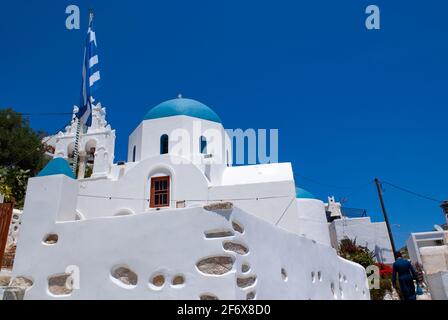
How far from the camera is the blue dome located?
17750mm

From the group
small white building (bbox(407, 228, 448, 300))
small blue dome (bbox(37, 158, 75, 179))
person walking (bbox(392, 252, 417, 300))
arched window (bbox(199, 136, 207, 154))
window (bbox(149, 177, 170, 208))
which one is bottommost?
person walking (bbox(392, 252, 417, 300))

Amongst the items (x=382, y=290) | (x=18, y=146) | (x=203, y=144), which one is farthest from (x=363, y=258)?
(x=18, y=146)

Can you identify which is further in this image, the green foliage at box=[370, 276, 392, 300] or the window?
the green foliage at box=[370, 276, 392, 300]

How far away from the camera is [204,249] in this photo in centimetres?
698

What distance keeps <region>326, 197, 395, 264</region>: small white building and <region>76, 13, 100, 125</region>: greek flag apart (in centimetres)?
1898

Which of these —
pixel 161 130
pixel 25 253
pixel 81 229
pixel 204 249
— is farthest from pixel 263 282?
Answer: pixel 161 130

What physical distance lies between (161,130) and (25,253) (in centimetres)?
1018

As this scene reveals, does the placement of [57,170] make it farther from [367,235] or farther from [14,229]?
[367,235]

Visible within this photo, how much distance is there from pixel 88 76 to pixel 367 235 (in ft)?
67.1

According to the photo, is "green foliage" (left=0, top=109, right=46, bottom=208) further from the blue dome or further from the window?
the window

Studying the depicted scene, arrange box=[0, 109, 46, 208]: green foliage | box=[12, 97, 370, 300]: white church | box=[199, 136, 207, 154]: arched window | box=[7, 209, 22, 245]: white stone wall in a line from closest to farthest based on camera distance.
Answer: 1. box=[12, 97, 370, 300]: white church
2. box=[7, 209, 22, 245]: white stone wall
3. box=[199, 136, 207, 154]: arched window
4. box=[0, 109, 46, 208]: green foliage

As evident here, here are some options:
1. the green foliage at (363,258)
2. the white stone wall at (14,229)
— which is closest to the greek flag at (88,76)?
the white stone wall at (14,229)

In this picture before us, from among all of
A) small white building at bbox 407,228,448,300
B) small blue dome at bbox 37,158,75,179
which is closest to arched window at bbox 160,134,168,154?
small blue dome at bbox 37,158,75,179

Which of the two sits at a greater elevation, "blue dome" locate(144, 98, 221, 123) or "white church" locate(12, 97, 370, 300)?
"blue dome" locate(144, 98, 221, 123)
